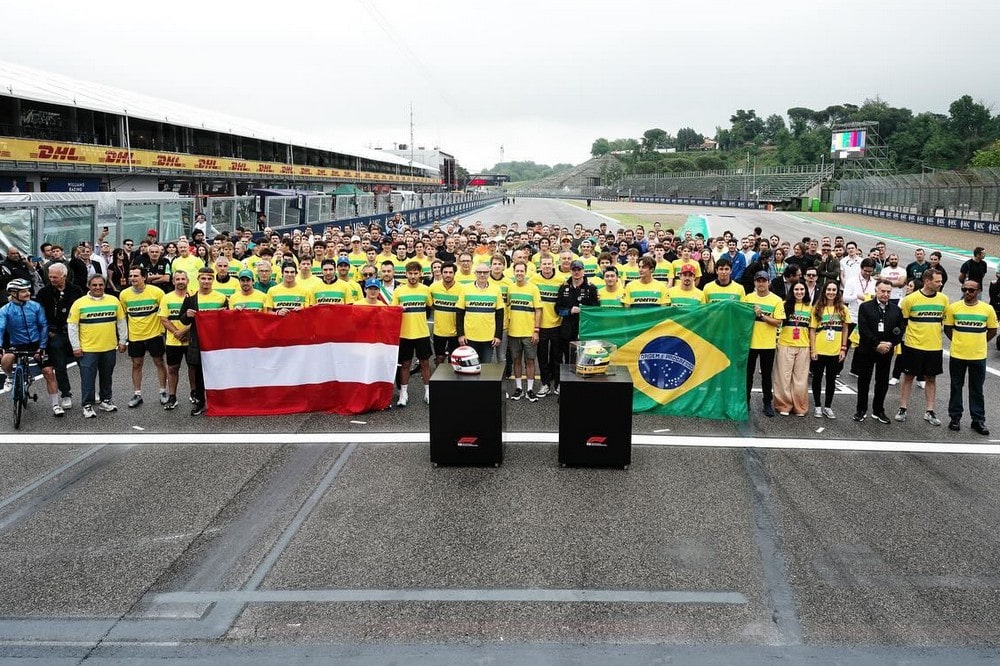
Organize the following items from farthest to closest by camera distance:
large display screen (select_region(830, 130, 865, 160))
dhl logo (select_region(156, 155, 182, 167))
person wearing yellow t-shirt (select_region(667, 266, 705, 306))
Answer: large display screen (select_region(830, 130, 865, 160))
dhl logo (select_region(156, 155, 182, 167))
person wearing yellow t-shirt (select_region(667, 266, 705, 306))

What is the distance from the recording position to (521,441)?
816cm

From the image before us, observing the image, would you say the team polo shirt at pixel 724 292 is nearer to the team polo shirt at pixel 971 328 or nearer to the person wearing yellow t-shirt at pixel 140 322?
the team polo shirt at pixel 971 328

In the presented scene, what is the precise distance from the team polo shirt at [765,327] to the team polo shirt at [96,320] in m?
8.04

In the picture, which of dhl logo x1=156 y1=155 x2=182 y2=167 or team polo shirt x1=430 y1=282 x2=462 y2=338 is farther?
dhl logo x1=156 y1=155 x2=182 y2=167

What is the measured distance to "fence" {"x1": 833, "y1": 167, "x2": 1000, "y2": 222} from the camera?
4022cm

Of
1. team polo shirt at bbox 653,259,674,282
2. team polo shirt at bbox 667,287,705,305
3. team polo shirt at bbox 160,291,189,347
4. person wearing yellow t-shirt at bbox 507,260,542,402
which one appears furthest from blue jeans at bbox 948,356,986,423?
team polo shirt at bbox 160,291,189,347

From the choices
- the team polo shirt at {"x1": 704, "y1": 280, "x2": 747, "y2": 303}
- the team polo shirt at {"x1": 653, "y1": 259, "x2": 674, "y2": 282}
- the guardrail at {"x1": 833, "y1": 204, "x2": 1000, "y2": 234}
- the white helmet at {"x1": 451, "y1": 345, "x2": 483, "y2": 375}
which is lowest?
the white helmet at {"x1": 451, "y1": 345, "x2": 483, "y2": 375}

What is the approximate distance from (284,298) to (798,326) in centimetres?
674

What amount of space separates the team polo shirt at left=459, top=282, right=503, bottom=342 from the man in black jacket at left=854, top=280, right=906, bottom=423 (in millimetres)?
4589

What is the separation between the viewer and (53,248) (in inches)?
456

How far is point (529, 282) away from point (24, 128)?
30342 mm

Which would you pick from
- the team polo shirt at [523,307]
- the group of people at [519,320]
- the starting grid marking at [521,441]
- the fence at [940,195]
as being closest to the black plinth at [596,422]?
the starting grid marking at [521,441]

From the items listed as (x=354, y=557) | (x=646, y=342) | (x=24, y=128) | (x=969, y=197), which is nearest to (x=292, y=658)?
(x=354, y=557)

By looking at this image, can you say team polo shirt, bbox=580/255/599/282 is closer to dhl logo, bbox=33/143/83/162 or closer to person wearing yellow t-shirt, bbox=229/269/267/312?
person wearing yellow t-shirt, bbox=229/269/267/312
